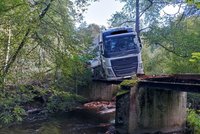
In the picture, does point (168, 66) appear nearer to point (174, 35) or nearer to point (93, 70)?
point (174, 35)

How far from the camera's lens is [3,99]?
7.18 metres

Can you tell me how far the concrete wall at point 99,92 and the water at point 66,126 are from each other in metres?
7.79

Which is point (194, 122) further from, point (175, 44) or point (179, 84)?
point (175, 44)

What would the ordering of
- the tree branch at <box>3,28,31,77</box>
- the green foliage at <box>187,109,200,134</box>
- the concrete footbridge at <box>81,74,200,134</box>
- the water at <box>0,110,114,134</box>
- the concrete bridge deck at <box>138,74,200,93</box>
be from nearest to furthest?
the tree branch at <box>3,28,31,77</box> → the concrete bridge deck at <box>138,74,200,93</box> → the green foliage at <box>187,109,200,134</box> → the concrete footbridge at <box>81,74,200,134</box> → the water at <box>0,110,114,134</box>

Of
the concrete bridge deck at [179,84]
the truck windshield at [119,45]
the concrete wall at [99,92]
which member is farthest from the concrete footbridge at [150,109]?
the concrete wall at [99,92]

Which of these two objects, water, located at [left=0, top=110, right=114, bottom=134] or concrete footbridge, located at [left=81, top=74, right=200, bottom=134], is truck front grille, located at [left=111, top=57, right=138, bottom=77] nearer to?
water, located at [left=0, top=110, right=114, bottom=134]

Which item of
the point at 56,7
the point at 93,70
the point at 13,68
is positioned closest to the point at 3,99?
the point at 13,68

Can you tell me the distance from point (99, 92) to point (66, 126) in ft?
40.2

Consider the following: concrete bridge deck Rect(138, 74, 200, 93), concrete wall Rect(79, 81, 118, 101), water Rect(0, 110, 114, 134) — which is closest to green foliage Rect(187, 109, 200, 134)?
concrete bridge deck Rect(138, 74, 200, 93)

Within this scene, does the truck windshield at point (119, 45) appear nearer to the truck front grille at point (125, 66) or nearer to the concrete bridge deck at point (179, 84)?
the truck front grille at point (125, 66)

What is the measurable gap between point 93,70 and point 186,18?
1098 centimetres

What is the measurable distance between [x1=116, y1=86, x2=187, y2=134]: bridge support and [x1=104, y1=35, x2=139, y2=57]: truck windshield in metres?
4.85

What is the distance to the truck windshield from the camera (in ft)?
59.6

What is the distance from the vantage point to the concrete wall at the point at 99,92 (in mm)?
27250
